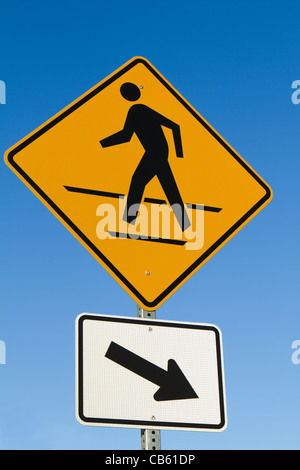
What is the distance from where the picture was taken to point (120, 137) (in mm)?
3002

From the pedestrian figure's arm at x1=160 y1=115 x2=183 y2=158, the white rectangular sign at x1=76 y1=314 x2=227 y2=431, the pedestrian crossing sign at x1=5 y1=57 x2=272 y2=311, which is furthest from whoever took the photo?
the pedestrian figure's arm at x1=160 y1=115 x2=183 y2=158

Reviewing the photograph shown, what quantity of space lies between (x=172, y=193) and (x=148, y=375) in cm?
89

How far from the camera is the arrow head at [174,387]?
243cm

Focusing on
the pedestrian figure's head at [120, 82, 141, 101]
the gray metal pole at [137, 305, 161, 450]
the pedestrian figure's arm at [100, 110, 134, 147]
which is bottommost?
the gray metal pole at [137, 305, 161, 450]

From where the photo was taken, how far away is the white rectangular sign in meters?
2.34

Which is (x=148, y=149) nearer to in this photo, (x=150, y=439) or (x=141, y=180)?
(x=141, y=180)

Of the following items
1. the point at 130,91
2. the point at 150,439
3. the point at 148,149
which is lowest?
the point at 150,439

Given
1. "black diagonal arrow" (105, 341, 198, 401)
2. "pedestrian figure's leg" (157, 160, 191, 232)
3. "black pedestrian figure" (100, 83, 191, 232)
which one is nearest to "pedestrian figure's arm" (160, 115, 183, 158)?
"black pedestrian figure" (100, 83, 191, 232)

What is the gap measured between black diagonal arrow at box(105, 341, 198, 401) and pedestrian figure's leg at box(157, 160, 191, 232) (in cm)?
68

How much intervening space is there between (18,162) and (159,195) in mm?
631

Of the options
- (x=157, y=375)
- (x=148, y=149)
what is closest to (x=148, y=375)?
(x=157, y=375)

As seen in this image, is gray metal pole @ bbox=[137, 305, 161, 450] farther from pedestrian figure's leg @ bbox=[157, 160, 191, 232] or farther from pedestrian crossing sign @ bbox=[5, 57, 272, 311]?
pedestrian figure's leg @ bbox=[157, 160, 191, 232]

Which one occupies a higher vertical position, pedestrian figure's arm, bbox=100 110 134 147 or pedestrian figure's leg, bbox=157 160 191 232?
pedestrian figure's arm, bbox=100 110 134 147
